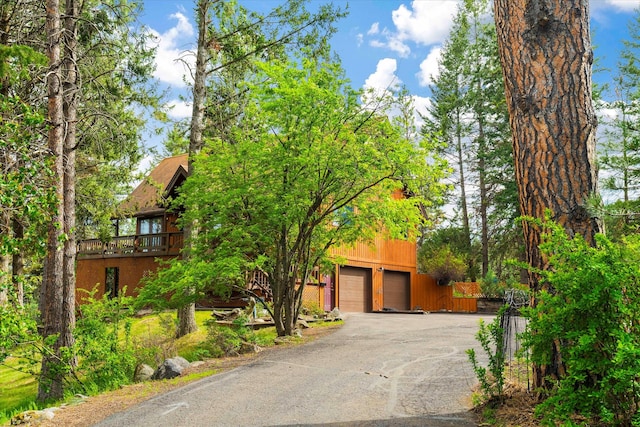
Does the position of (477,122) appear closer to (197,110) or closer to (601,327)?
(197,110)

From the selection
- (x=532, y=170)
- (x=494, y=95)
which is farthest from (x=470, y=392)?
(x=494, y=95)

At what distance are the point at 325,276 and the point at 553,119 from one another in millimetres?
18775

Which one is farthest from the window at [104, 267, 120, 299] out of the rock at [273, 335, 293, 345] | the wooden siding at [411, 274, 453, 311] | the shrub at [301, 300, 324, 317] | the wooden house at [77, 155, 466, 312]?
the rock at [273, 335, 293, 345]

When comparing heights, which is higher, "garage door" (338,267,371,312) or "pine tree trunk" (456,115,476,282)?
"pine tree trunk" (456,115,476,282)

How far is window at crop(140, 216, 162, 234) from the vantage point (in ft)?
96.9

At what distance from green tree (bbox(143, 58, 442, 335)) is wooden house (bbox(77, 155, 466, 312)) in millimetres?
9628

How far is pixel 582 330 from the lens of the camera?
4.92 m

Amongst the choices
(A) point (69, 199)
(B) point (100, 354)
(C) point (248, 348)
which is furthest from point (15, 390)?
(C) point (248, 348)

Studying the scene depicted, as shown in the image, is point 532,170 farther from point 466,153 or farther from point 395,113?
point 466,153

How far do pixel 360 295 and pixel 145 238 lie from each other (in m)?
11.0

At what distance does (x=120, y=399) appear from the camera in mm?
9312

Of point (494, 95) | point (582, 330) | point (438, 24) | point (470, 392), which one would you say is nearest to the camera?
point (582, 330)

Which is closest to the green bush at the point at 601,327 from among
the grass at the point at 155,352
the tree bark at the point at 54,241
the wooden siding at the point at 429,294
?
the grass at the point at 155,352

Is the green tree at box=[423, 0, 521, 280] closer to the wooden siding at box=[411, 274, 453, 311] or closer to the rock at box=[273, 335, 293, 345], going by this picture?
the wooden siding at box=[411, 274, 453, 311]
